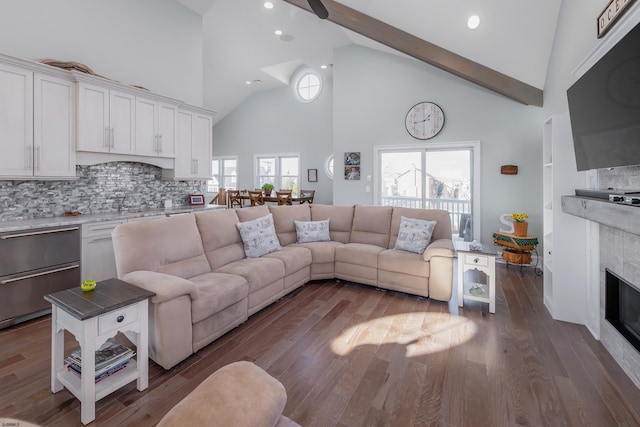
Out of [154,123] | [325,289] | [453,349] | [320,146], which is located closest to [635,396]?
[453,349]

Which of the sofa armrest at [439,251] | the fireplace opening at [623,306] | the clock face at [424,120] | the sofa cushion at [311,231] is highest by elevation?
the clock face at [424,120]

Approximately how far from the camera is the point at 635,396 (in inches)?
72.3

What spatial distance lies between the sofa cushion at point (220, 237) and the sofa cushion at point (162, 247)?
0.08 meters

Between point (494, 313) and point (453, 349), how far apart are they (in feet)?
3.10

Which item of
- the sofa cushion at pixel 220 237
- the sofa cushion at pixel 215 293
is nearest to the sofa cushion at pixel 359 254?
the sofa cushion at pixel 220 237

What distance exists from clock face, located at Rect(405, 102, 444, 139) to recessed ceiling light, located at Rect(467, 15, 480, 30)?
5.02 ft

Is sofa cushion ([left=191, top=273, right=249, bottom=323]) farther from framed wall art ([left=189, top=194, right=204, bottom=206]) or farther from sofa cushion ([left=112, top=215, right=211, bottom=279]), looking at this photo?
framed wall art ([left=189, top=194, right=204, bottom=206])

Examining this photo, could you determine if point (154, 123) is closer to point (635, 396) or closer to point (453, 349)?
point (453, 349)

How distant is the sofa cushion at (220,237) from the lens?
10.1 feet

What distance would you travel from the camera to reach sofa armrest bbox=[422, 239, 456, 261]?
10.7ft

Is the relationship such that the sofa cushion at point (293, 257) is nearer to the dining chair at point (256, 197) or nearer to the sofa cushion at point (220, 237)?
the sofa cushion at point (220, 237)

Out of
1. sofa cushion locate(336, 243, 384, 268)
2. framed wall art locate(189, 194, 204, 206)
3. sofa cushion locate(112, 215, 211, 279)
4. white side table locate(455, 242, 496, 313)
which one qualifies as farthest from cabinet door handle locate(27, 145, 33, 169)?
white side table locate(455, 242, 496, 313)

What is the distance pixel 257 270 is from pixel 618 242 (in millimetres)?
2860

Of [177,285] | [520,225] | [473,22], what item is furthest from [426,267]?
[473,22]
